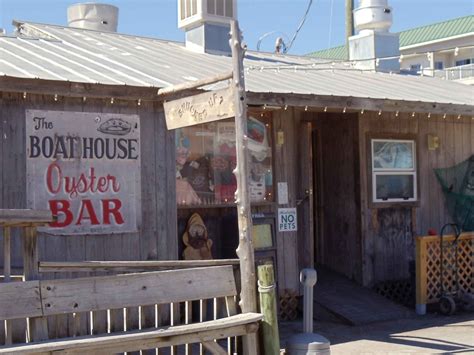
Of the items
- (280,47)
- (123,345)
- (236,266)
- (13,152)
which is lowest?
(123,345)

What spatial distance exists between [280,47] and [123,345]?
1143 centimetres

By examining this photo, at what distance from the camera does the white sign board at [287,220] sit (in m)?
10.3

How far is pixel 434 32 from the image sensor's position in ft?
111

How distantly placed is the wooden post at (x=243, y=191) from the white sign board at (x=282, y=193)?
385cm

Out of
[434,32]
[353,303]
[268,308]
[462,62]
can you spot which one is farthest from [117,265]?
[462,62]

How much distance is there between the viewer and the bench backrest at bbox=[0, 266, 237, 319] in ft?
18.2

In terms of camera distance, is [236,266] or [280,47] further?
[280,47]

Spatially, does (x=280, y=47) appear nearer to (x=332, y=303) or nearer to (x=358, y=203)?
(x=358, y=203)

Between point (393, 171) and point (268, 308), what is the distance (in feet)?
18.5

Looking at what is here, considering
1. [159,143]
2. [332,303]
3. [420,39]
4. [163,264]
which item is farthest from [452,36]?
[163,264]

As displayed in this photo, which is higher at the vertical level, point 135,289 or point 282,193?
point 282,193

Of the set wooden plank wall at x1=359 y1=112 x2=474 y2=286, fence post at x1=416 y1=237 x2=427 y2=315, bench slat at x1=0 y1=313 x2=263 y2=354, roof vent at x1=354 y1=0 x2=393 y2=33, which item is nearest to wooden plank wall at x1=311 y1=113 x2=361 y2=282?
wooden plank wall at x1=359 y1=112 x2=474 y2=286

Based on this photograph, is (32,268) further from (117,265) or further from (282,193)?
(282,193)

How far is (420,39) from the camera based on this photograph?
33.9 metres
